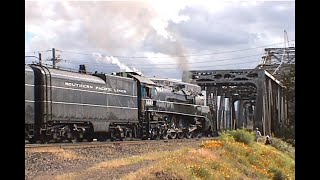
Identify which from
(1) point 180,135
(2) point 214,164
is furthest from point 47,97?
(1) point 180,135

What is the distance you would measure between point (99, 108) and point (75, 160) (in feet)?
22.4

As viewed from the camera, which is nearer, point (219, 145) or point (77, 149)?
point (77, 149)

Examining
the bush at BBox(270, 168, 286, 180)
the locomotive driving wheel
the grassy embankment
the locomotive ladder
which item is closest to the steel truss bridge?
the locomotive driving wheel

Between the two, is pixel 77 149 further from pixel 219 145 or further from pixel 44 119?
pixel 219 145

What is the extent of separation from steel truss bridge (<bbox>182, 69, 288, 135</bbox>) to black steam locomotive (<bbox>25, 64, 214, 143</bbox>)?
14.6 metres

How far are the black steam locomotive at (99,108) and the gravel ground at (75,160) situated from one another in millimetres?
2314

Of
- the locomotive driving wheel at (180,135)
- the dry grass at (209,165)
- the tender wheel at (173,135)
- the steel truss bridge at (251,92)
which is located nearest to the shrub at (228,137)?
the dry grass at (209,165)

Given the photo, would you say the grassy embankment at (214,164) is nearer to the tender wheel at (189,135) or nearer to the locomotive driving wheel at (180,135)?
the locomotive driving wheel at (180,135)

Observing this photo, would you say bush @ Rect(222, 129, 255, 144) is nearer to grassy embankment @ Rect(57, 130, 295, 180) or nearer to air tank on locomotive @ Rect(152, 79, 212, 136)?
grassy embankment @ Rect(57, 130, 295, 180)

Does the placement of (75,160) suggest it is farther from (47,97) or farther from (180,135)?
(180,135)
